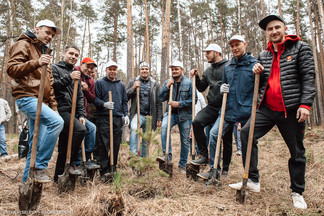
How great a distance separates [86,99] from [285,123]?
3385 millimetres

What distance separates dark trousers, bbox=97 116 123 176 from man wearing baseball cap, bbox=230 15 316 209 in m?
2.34

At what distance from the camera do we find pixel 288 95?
2539 millimetres

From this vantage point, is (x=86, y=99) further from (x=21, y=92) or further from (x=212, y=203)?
(x=212, y=203)

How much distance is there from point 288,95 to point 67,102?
3.14 metres

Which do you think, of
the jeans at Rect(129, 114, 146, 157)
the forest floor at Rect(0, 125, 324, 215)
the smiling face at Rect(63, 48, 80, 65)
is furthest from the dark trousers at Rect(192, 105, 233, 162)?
the smiling face at Rect(63, 48, 80, 65)

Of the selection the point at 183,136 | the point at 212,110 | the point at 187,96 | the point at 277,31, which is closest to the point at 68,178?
the point at 183,136

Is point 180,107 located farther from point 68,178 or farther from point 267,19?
point 68,178

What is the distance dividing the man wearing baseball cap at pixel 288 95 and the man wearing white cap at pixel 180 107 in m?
1.76

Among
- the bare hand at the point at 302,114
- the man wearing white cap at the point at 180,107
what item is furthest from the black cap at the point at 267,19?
the man wearing white cap at the point at 180,107

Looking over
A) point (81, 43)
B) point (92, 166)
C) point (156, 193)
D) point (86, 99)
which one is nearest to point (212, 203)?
point (156, 193)

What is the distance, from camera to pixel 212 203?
2605 millimetres

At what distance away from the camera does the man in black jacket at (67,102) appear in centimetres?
329

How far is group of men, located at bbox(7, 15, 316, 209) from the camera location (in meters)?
2.54

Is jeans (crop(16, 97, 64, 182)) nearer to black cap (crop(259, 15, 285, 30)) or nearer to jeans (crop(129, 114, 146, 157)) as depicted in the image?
jeans (crop(129, 114, 146, 157))
